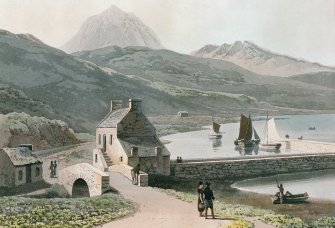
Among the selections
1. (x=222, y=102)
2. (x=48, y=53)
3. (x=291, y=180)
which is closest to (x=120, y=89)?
(x=48, y=53)

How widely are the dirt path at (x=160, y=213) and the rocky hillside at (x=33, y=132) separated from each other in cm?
3271

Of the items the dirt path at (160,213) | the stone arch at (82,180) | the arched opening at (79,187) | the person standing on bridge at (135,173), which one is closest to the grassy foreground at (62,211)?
the dirt path at (160,213)

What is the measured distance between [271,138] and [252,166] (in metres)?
33.0

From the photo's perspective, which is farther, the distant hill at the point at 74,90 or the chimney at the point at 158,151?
the distant hill at the point at 74,90

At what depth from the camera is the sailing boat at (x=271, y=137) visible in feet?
255

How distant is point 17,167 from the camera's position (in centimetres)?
4128

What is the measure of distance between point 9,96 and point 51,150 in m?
24.3

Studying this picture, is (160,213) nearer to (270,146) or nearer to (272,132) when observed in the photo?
(270,146)

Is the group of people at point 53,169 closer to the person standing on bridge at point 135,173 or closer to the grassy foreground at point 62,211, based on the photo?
the person standing on bridge at point 135,173

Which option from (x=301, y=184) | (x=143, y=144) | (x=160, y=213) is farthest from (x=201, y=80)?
(x=160, y=213)

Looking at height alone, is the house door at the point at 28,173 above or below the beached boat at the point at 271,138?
below

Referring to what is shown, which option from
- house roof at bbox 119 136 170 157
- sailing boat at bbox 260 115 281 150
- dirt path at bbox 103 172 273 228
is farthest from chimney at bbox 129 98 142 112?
sailing boat at bbox 260 115 281 150

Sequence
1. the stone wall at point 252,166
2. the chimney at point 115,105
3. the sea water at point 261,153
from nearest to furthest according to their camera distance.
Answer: the sea water at point 261,153
the stone wall at point 252,166
the chimney at point 115,105

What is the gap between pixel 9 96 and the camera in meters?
83.3
